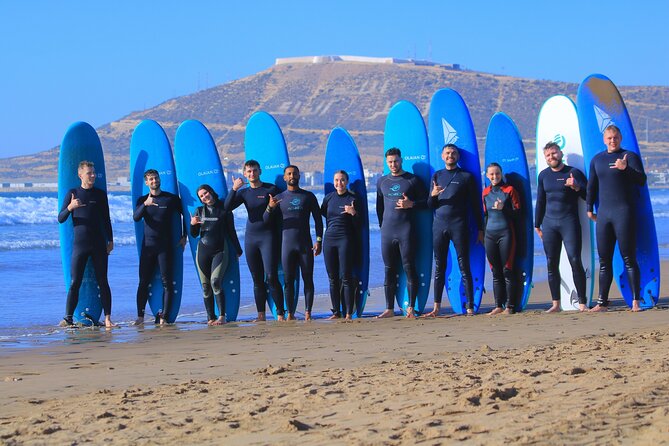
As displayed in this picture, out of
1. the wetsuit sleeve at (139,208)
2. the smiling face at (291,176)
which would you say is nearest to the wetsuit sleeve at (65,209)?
the wetsuit sleeve at (139,208)

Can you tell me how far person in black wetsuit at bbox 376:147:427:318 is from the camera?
24.1 feet

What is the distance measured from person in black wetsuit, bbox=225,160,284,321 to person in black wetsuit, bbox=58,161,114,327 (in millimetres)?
926

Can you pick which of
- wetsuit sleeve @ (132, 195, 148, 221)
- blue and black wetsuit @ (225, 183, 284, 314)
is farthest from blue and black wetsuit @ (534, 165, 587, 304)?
wetsuit sleeve @ (132, 195, 148, 221)

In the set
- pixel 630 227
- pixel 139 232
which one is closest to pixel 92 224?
pixel 139 232

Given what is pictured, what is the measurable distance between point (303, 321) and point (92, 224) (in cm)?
163

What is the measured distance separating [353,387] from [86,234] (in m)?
3.64

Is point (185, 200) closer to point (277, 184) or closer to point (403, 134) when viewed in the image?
point (277, 184)

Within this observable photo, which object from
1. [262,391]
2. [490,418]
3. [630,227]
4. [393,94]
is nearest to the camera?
[490,418]

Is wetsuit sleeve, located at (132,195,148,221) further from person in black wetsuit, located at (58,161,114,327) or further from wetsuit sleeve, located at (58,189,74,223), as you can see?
wetsuit sleeve, located at (58,189,74,223)

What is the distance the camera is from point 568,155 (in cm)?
780

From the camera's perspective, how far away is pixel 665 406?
11.4ft

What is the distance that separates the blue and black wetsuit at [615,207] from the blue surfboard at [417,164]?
1214 mm

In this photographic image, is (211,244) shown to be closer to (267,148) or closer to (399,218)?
(267,148)

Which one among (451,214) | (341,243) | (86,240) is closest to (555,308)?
(451,214)
